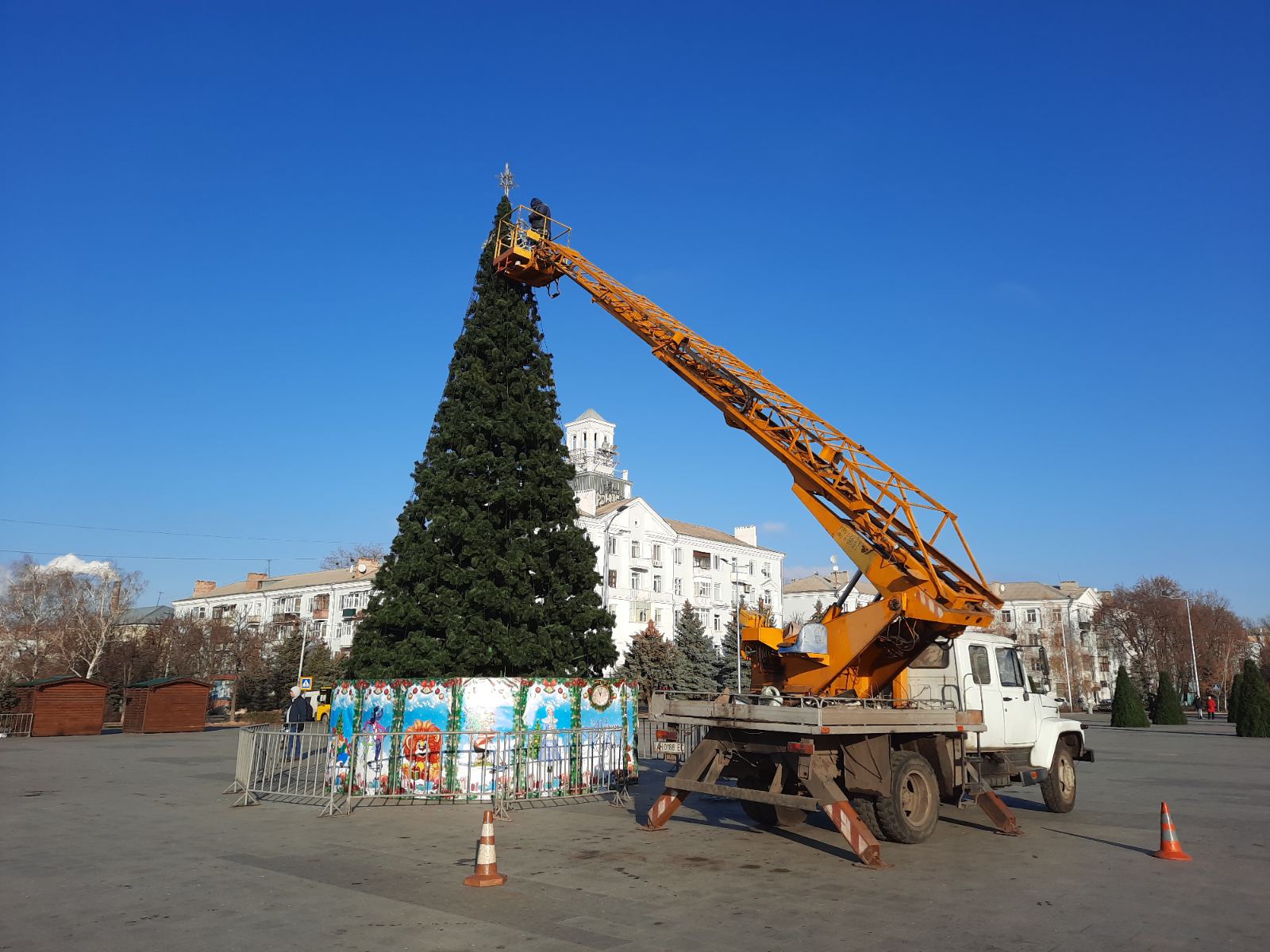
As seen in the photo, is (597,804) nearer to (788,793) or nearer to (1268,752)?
(788,793)

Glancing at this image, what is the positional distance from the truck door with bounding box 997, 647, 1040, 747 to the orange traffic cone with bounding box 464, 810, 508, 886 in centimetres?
872

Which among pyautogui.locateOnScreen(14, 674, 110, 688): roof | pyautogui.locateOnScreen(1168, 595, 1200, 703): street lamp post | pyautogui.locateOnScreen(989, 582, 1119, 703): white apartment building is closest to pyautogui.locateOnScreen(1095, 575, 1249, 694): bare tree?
pyautogui.locateOnScreen(1168, 595, 1200, 703): street lamp post

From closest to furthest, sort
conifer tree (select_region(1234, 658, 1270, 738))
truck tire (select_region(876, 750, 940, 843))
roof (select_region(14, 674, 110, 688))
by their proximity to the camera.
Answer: truck tire (select_region(876, 750, 940, 843))
roof (select_region(14, 674, 110, 688))
conifer tree (select_region(1234, 658, 1270, 738))

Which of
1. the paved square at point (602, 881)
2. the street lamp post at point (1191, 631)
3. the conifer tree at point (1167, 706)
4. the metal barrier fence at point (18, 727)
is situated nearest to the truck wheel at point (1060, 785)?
the paved square at point (602, 881)

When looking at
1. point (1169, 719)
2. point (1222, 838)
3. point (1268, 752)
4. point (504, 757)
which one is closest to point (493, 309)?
point (504, 757)

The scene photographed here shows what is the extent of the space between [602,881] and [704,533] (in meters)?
66.6

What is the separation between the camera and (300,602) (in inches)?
3044

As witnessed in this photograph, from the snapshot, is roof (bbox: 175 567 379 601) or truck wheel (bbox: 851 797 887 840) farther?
roof (bbox: 175 567 379 601)

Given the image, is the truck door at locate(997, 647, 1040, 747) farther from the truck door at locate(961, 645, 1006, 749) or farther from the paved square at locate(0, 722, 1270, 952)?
the paved square at locate(0, 722, 1270, 952)

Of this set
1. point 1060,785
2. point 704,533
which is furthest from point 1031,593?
point 1060,785

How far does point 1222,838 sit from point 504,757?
1117cm

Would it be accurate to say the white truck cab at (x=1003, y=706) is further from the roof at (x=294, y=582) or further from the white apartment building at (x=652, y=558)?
the roof at (x=294, y=582)

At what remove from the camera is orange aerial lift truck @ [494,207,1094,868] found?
10.8m

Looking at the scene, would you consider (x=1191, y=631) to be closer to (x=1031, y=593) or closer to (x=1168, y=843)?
(x=1031, y=593)
